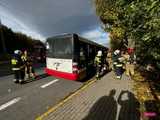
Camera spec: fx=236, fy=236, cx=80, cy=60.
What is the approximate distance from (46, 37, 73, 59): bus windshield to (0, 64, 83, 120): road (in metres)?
1.64

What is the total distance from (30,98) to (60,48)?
4959 millimetres

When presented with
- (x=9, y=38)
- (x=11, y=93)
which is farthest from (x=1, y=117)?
(x=9, y=38)

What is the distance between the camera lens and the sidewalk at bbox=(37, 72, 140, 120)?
280 inches

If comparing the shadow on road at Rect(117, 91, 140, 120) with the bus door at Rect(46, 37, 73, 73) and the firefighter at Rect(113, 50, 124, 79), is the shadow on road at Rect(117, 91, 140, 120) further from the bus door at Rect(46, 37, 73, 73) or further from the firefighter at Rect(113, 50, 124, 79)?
the firefighter at Rect(113, 50, 124, 79)

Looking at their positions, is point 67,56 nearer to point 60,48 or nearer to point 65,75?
point 60,48

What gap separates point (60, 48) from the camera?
45.4ft

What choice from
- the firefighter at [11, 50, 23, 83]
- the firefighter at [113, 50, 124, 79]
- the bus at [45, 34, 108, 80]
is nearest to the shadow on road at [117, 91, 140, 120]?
the bus at [45, 34, 108, 80]

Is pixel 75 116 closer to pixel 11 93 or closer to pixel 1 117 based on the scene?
pixel 1 117

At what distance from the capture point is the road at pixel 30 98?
7441 millimetres

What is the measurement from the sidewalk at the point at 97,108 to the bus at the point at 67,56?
2.61 metres

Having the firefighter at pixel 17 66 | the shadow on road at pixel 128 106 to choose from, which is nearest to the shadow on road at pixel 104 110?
the shadow on road at pixel 128 106

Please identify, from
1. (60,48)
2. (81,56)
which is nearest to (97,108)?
(81,56)

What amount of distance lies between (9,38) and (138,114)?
42716 millimetres

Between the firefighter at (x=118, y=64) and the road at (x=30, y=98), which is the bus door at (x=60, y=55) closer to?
the road at (x=30, y=98)
